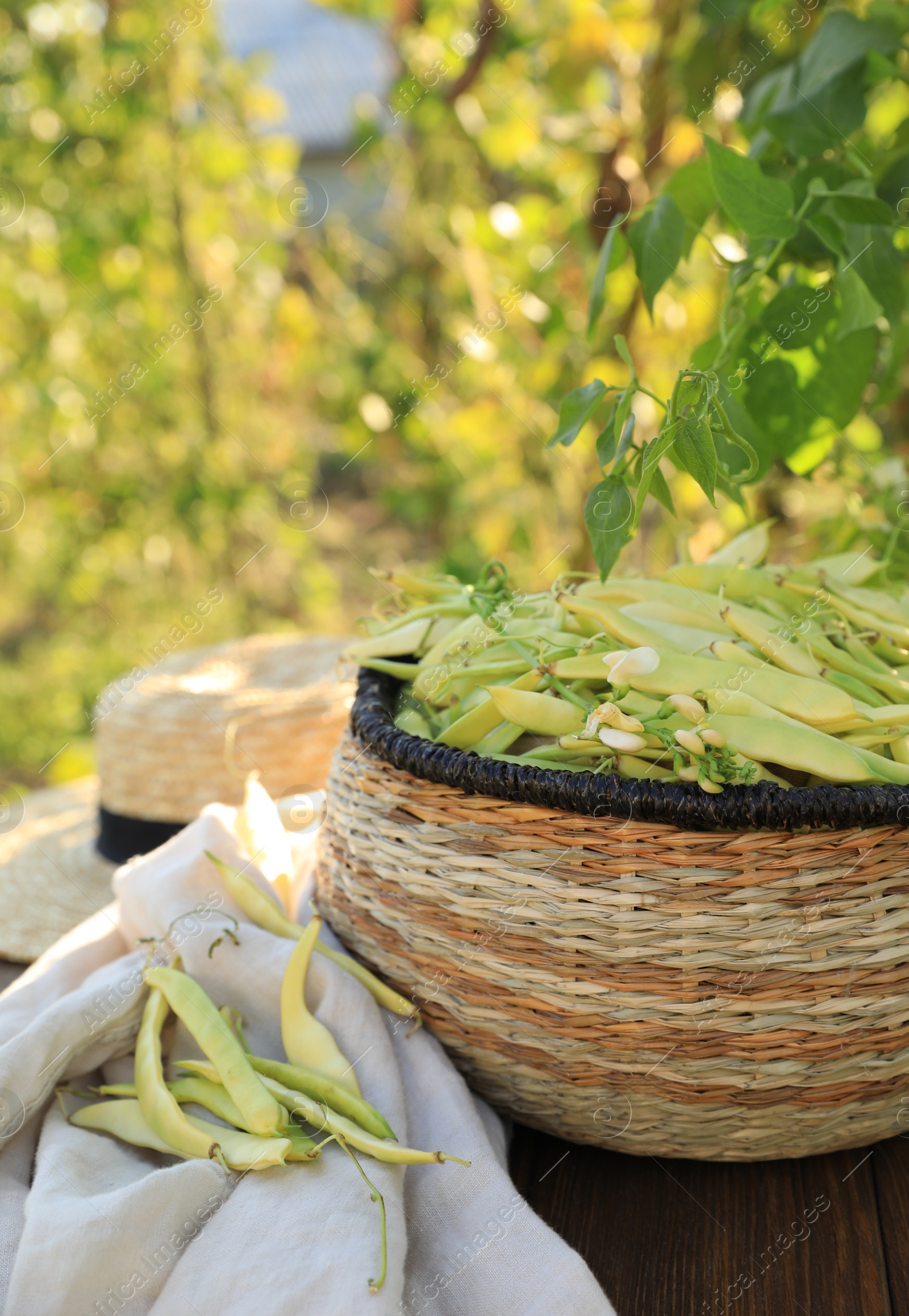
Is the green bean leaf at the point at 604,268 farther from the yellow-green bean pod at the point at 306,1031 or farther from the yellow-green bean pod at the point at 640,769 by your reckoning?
the yellow-green bean pod at the point at 306,1031

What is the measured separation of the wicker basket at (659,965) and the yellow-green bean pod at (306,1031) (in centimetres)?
6

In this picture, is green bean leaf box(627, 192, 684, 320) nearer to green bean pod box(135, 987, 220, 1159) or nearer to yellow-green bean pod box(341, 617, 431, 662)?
yellow-green bean pod box(341, 617, 431, 662)

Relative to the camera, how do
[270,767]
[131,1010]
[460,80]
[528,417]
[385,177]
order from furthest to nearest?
[385,177], [528,417], [460,80], [270,767], [131,1010]

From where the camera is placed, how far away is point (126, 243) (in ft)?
6.85

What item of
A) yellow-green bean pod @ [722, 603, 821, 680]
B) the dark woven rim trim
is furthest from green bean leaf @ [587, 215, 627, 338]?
the dark woven rim trim

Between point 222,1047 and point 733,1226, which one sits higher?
point 222,1047

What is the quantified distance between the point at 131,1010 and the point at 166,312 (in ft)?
6.29

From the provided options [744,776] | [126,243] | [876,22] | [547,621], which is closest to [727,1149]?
[744,776]

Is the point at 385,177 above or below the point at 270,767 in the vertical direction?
above

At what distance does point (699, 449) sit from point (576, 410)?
0.38 feet

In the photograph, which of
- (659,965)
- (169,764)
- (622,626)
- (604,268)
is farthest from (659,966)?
(169,764)

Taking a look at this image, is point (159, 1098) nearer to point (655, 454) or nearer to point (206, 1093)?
point (206, 1093)

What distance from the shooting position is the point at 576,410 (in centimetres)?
62

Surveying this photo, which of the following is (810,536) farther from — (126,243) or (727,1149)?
(126,243)
